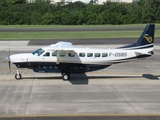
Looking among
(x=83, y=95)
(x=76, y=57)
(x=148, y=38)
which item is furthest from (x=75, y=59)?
(x=148, y=38)

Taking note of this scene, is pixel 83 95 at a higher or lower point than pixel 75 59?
lower

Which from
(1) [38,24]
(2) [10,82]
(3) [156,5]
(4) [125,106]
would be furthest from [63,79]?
(3) [156,5]

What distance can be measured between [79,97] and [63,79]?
4.86 meters

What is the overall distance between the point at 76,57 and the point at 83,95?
16.1ft

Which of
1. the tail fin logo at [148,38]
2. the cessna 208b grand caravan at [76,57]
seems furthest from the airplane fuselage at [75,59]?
the tail fin logo at [148,38]

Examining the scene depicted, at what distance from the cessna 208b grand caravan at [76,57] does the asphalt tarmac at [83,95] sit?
85 centimetres

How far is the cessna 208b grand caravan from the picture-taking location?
22.3 m

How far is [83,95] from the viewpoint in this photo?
1816 centimetres

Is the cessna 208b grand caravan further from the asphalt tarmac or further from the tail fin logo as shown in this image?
the asphalt tarmac

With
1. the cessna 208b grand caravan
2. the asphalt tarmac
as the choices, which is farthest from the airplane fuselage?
the asphalt tarmac

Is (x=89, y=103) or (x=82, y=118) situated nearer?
(x=82, y=118)

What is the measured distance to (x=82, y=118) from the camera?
14031 millimetres

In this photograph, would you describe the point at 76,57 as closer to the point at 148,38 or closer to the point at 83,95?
the point at 83,95

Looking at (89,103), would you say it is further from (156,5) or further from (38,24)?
(156,5)
